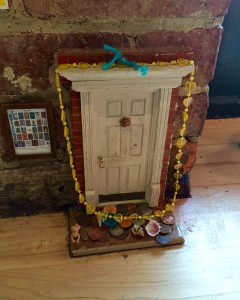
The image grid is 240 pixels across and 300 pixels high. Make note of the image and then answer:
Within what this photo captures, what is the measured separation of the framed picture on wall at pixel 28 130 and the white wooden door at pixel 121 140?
0.25 metres

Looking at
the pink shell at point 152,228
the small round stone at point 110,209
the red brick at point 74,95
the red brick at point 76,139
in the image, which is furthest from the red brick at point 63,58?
the pink shell at point 152,228

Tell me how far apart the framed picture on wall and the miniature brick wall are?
136 millimetres

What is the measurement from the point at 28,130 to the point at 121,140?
1.60 ft

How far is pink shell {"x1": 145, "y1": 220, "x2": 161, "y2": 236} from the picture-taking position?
1.80 metres

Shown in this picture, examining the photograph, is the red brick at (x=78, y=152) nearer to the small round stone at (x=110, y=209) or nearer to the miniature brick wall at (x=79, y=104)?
the miniature brick wall at (x=79, y=104)

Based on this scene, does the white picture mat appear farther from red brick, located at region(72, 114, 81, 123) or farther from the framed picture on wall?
red brick, located at region(72, 114, 81, 123)

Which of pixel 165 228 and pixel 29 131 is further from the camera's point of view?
pixel 165 228

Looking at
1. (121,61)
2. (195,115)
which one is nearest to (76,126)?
(121,61)

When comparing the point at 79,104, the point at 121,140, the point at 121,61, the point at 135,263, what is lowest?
the point at 135,263

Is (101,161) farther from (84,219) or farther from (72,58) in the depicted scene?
(72,58)

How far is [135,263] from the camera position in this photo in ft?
5.55

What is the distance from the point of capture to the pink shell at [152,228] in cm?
180

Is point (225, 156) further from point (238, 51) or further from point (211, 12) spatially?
point (211, 12)

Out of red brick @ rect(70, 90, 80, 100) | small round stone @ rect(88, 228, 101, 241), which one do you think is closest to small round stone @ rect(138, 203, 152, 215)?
small round stone @ rect(88, 228, 101, 241)
